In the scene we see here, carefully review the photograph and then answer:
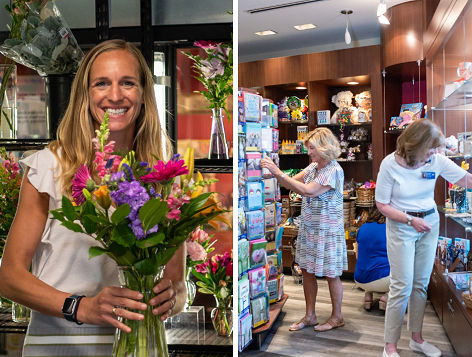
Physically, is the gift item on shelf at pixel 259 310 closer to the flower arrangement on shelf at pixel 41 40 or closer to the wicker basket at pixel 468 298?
the wicker basket at pixel 468 298

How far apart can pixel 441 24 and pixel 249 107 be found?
185 cm

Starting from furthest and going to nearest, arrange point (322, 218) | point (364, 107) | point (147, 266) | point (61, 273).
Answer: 1. point (364, 107)
2. point (322, 218)
3. point (61, 273)
4. point (147, 266)

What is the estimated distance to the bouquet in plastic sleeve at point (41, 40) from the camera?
5.08 ft

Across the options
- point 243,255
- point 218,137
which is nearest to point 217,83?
point 218,137

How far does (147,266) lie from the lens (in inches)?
41.4

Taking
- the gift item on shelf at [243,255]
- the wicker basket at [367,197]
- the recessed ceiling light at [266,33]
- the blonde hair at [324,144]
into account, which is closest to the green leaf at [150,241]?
the gift item on shelf at [243,255]

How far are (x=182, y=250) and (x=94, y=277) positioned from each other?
24cm

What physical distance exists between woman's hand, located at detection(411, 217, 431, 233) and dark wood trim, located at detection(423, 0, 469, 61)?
1.44 meters

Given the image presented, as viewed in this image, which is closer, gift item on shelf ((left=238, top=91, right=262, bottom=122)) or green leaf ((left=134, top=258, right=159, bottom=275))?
green leaf ((left=134, top=258, right=159, bottom=275))

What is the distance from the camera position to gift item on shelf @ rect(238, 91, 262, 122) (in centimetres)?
355

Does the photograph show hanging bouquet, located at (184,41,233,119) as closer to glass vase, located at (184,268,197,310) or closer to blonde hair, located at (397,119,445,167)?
glass vase, located at (184,268,197,310)

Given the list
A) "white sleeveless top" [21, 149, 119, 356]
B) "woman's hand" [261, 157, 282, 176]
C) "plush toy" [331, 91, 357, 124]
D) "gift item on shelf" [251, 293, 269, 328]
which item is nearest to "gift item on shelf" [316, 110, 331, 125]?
"plush toy" [331, 91, 357, 124]

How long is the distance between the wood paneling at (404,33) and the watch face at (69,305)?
5159 millimetres

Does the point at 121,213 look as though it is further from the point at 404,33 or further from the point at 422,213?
the point at 404,33
